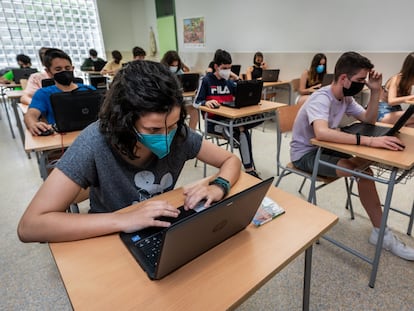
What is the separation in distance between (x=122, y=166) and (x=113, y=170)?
0.11ft

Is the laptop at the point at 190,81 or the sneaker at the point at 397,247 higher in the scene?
the laptop at the point at 190,81

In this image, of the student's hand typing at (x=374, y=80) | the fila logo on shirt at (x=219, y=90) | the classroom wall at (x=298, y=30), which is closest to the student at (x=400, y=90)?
the classroom wall at (x=298, y=30)

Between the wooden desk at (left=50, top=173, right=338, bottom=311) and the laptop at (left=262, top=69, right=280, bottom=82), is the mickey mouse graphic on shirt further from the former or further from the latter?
the laptop at (left=262, top=69, right=280, bottom=82)

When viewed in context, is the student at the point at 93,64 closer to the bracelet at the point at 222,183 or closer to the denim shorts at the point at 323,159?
→ the denim shorts at the point at 323,159

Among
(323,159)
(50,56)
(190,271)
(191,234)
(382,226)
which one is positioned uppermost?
(50,56)

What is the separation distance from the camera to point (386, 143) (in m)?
1.34

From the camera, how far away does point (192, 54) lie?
23.5 ft

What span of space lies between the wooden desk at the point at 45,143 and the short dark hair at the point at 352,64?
5.73 ft

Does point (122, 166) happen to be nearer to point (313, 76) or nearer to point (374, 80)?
point (374, 80)

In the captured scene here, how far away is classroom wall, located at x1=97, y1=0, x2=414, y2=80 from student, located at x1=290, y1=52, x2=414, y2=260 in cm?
272

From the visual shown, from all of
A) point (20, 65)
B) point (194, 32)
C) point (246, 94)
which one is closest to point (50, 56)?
point (246, 94)

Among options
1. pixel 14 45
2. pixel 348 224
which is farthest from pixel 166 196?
pixel 14 45

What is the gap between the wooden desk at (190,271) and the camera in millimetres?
580

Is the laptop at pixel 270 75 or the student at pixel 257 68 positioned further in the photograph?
the student at pixel 257 68
